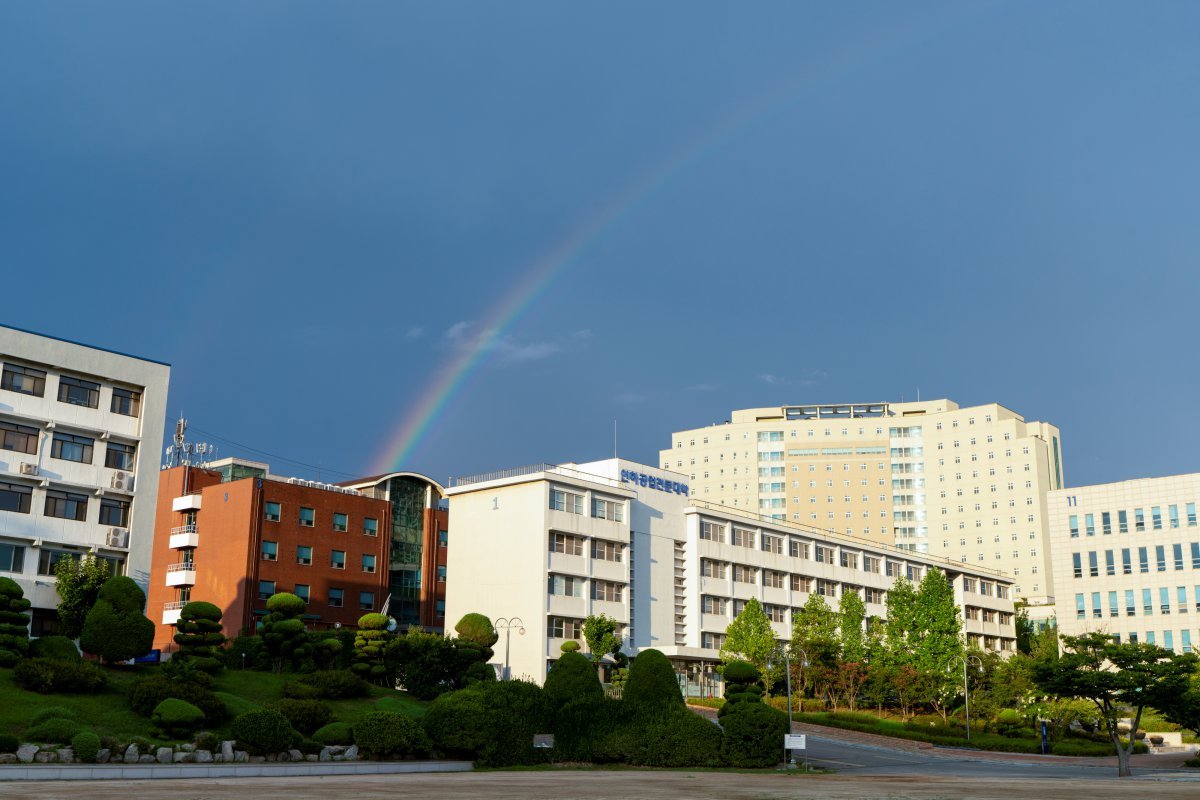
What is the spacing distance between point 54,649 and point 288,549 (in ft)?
118

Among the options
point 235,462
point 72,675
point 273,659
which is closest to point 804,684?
point 273,659

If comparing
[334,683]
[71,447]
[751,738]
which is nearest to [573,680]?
[751,738]

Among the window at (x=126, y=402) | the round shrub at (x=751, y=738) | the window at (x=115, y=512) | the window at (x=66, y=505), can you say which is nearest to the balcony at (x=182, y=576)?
Result: the window at (x=115, y=512)

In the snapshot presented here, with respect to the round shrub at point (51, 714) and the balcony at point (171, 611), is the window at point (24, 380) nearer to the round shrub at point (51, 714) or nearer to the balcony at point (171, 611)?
the round shrub at point (51, 714)

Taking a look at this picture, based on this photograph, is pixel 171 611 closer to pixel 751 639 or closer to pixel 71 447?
pixel 71 447

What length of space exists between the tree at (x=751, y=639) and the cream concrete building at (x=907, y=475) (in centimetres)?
9093

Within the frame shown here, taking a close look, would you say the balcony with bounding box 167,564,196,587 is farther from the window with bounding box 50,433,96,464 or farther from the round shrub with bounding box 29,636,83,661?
the round shrub with bounding box 29,636,83,661

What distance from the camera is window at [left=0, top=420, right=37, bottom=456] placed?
58469 mm

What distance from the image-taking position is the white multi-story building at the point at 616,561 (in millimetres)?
77688

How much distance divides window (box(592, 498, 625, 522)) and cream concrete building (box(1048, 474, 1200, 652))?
49784 mm

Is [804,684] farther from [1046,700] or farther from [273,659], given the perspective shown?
[273,659]

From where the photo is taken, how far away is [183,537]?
A: 8650cm

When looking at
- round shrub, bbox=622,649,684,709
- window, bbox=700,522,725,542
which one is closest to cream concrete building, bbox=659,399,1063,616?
window, bbox=700,522,725,542

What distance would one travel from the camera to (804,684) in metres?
82.6
